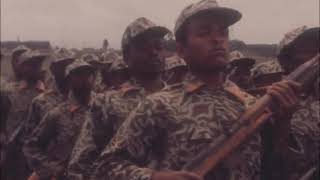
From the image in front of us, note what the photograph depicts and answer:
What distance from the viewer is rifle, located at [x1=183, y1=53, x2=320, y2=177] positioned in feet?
14.3

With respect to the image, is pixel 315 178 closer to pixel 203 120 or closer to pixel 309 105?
pixel 309 105

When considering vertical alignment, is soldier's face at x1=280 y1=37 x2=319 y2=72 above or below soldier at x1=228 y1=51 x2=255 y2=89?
above

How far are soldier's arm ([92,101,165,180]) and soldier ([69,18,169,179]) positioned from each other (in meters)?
1.87

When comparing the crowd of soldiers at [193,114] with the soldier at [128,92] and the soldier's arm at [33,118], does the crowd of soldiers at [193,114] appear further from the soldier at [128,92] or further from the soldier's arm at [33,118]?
the soldier's arm at [33,118]

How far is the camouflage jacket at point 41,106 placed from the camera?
31.2 ft

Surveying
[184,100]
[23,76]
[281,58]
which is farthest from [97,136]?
[23,76]

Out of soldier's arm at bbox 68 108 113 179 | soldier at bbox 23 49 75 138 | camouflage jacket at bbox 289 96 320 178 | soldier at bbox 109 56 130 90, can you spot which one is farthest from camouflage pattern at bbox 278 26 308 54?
soldier at bbox 23 49 75 138

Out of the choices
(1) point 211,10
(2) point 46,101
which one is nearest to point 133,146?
(1) point 211,10

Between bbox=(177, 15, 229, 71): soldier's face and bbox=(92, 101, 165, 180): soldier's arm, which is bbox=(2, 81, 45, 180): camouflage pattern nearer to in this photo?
bbox=(92, 101, 165, 180): soldier's arm

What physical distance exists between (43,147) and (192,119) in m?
4.50

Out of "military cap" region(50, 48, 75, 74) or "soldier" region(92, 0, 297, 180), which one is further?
"military cap" region(50, 48, 75, 74)

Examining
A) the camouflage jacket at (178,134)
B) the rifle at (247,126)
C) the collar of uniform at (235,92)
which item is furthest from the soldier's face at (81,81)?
the rifle at (247,126)

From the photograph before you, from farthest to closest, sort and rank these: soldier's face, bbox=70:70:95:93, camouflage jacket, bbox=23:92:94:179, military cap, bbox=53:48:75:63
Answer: military cap, bbox=53:48:75:63 < soldier's face, bbox=70:70:95:93 < camouflage jacket, bbox=23:92:94:179

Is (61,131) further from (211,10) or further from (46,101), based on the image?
(211,10)
